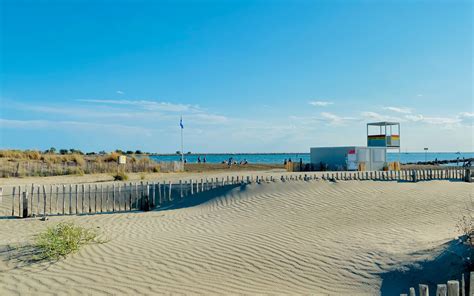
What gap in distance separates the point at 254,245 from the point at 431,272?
13.2ft

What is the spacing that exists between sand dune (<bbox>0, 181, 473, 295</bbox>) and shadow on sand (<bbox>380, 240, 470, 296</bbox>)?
8.3 inches

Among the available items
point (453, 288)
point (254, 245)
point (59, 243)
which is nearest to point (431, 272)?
point (453, 288)

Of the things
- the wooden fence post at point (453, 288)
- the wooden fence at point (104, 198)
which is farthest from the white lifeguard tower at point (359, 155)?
A: the wooden fence post at point (453, 288)

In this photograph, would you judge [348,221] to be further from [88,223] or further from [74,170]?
[74,170]

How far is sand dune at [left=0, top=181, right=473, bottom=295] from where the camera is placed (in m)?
7.50

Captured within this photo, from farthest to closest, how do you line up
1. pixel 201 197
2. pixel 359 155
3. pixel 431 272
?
pixel 359 155 → pixel 201 197 → pixel 431 272

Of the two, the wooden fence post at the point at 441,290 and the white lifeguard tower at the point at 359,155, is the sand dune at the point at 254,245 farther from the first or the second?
the white lifeguard tower at the point at 359,155

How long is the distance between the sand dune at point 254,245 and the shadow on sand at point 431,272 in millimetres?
210

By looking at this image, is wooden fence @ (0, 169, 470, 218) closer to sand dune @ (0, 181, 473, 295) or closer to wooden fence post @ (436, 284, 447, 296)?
sand dune @ (0, 181, 473, 295)

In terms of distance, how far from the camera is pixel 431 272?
7.41 meters

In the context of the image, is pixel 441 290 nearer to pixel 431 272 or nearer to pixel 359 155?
pixel 431 272

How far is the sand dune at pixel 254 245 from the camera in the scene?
7500mm

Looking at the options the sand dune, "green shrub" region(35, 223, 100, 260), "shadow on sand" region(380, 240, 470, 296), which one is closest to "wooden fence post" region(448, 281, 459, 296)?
"shadow on sand" region(380, 240, 470, 296)

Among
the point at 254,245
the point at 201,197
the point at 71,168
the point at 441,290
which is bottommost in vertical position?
the point at 254,245
